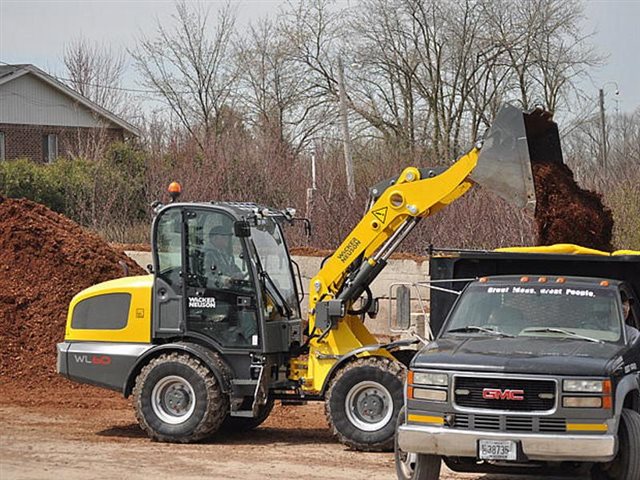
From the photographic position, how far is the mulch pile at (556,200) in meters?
13.5

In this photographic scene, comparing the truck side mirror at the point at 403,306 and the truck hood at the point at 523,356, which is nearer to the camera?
the truck hood at the point at 523,356

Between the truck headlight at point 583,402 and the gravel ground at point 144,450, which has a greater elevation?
the truck headlight at point 583,402

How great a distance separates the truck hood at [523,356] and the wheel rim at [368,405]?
216 centimetres

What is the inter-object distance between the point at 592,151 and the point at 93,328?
29199mm

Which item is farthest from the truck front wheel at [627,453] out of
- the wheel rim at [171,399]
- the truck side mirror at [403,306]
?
the wheel rim at [171,399]

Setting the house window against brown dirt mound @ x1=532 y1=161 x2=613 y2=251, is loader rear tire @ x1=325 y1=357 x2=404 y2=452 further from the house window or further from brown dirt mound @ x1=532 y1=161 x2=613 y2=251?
the house window

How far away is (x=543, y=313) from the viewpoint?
11.0 meters

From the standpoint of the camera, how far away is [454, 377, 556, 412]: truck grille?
9.63 meters

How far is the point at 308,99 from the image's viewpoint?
40312mm

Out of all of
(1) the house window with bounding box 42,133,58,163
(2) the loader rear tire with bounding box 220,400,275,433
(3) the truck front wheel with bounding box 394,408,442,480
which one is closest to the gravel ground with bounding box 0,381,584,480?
(2) the loader rear tire with bounding box 220,400,275,433

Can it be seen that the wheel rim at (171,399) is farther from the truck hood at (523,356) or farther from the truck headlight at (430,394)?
the truck headlight at (430,394)

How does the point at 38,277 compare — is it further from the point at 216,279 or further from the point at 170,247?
the point at 216,279

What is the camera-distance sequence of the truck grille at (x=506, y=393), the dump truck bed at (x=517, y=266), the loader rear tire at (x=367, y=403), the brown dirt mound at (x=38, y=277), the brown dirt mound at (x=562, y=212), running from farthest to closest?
1. the brown dirt mound at (x=38, y=277)
2. the brown dirt mound at (x=562, y=212)
3. the loader rear tire at (x=367, y=403)
4. the dump truck bed at (x=517, y=266)
5. the truck grille at (x=506, y=393)

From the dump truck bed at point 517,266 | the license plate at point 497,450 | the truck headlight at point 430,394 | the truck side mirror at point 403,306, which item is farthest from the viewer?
the dump truck bed at point 517,266
